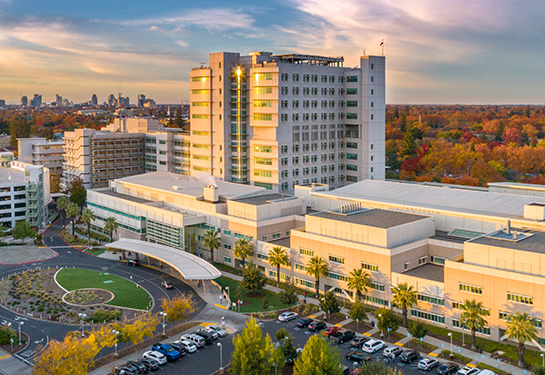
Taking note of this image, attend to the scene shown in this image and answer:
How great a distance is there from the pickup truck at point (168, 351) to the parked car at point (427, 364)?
952 inches

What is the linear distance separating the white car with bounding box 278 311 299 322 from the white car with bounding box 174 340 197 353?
39.8 feet

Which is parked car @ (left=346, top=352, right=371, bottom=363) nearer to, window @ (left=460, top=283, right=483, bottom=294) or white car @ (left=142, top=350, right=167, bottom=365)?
window @ (left=460, top=283, right=483, bottom=294)

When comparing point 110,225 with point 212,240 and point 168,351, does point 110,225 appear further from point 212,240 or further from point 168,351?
point 168,351

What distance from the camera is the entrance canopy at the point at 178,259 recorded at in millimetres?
75375

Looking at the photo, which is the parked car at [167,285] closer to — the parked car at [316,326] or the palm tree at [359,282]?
the parked car at [316,326]

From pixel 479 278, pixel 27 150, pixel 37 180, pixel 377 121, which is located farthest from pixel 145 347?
pixel 27 150

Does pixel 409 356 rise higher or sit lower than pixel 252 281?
lower

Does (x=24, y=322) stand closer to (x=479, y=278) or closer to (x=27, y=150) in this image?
(x=479, y=278)

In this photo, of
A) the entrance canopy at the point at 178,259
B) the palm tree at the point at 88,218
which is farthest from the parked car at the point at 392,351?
the palm tree at the point at 88,218

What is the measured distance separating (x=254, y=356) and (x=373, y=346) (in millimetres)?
14234

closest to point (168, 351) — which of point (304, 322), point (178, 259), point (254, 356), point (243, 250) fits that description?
point (254, 356)

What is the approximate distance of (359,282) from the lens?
2677 inches

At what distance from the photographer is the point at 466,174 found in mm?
163375

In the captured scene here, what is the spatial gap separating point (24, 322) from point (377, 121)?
80.3 meters
